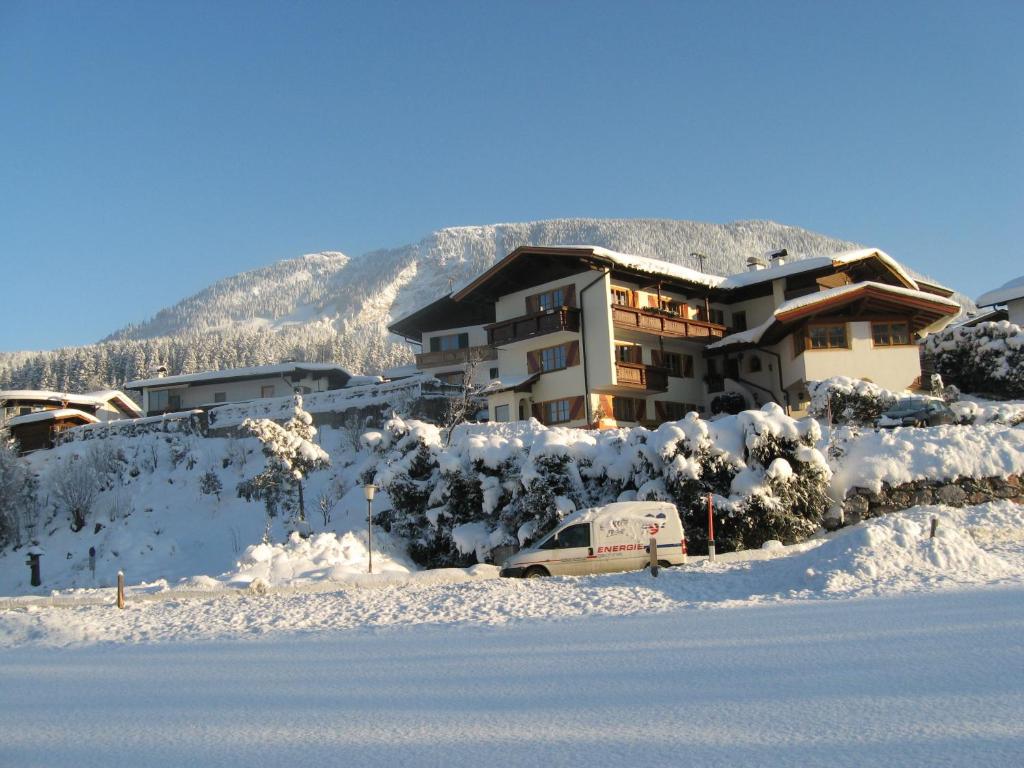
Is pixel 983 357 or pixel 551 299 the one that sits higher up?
pixel 551 299

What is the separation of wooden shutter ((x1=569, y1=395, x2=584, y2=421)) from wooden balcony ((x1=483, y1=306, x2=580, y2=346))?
299cm

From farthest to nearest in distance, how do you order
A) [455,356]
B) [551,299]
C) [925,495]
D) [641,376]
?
[455,356]
[551,299]
[641,376]
[925,495]

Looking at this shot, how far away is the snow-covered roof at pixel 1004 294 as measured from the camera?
160ft

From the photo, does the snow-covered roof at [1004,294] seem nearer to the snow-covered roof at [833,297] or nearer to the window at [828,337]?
the snow-covered roof at [833,297]

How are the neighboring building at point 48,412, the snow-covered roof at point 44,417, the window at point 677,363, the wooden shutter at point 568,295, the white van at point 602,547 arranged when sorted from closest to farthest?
the white van at point 602,547
the wooden shutter at point 568,295
the window at point 677,363
the neighboring building at point 48,412
the snow-covered roof at point 44,417

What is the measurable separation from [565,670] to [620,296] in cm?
2977

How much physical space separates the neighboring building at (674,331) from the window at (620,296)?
71 mm

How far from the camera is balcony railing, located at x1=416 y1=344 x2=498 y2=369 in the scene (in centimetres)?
4781

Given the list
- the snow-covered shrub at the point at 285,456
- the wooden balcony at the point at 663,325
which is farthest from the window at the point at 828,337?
the snow-covered shrub at the point at 285,456

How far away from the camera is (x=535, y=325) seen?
37906mm

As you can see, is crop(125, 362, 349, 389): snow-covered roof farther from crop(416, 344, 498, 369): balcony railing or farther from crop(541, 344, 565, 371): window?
crop(541, 344, 565, 371): window

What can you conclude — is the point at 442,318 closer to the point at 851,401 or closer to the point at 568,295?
the point at 568,295

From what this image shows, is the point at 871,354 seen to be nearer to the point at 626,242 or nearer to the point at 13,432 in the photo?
the point at 13,432

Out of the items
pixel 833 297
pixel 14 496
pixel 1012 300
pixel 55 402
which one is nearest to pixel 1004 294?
pixel 1012 300
